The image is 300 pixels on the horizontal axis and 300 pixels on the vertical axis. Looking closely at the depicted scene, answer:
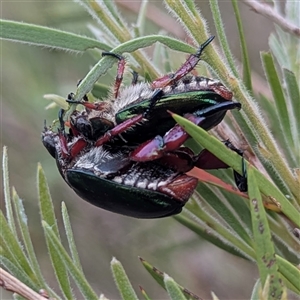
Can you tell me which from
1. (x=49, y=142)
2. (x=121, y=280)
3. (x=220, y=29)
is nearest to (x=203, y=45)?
(x=220, y=29)

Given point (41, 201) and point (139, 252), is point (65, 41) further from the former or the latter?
point (139, 252)

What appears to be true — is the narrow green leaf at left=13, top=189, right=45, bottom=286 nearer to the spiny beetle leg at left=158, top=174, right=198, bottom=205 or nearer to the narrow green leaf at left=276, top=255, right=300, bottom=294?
the spiny beetle leg at left=158, top=174, right=198, bottom=205

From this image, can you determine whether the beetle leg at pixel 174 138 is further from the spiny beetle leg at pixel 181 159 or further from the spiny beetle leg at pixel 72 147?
the spiny beetle leg at pixel 72 147

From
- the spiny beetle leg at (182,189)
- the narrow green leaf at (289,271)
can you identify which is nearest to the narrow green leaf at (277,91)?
the spiny beetle leg at (182,189)

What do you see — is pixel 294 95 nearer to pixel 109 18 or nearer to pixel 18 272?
pixel 109 18

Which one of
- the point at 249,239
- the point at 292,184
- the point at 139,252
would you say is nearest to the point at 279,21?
the point at 292,184

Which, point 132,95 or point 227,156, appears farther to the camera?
point 132,95

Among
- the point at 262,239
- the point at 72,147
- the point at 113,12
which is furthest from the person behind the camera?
the point at 72,147
